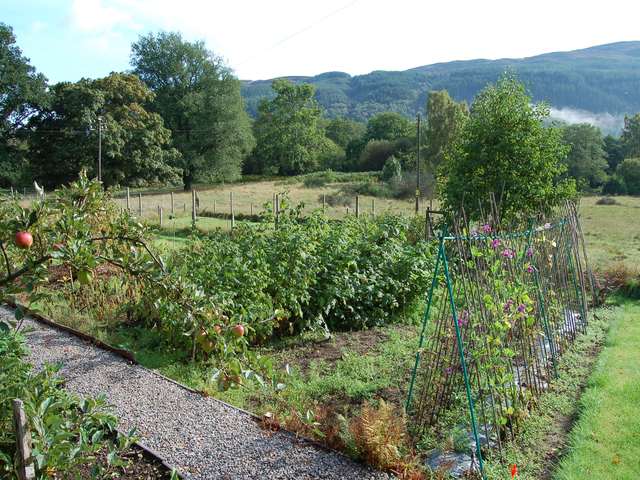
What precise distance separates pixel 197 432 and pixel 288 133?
48.9 metres

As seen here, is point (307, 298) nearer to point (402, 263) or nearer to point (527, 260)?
point (402, 263)

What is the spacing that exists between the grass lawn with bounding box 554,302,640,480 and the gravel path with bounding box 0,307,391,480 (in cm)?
154

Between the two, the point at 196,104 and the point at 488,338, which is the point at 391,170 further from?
the point at 488,338

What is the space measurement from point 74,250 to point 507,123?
1067 centimetres

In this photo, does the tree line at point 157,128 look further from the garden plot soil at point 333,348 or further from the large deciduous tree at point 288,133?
the garden plot soil at point 333,348

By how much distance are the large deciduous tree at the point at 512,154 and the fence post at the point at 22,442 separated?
9.30m

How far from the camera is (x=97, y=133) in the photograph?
101 feet

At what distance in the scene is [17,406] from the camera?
2.65 metres

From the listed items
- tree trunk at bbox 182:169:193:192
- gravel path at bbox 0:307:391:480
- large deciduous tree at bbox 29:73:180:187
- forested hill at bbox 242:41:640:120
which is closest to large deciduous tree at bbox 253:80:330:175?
tree trunk at bbox 182:169:193:192

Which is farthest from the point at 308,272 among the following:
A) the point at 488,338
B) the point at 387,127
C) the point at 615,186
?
the point at 387,127

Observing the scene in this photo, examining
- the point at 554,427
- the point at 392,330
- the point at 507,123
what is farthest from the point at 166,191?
the point at 554,427

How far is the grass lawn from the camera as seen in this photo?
4.02m

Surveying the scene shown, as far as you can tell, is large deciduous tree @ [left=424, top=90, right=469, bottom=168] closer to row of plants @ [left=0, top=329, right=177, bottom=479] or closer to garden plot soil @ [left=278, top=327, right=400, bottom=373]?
garden plot soil @ [left=278, top=327, right=400, bottom=373]

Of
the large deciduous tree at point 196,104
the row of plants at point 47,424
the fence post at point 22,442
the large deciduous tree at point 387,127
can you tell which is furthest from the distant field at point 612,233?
the large deciduous tree at point 387,127
